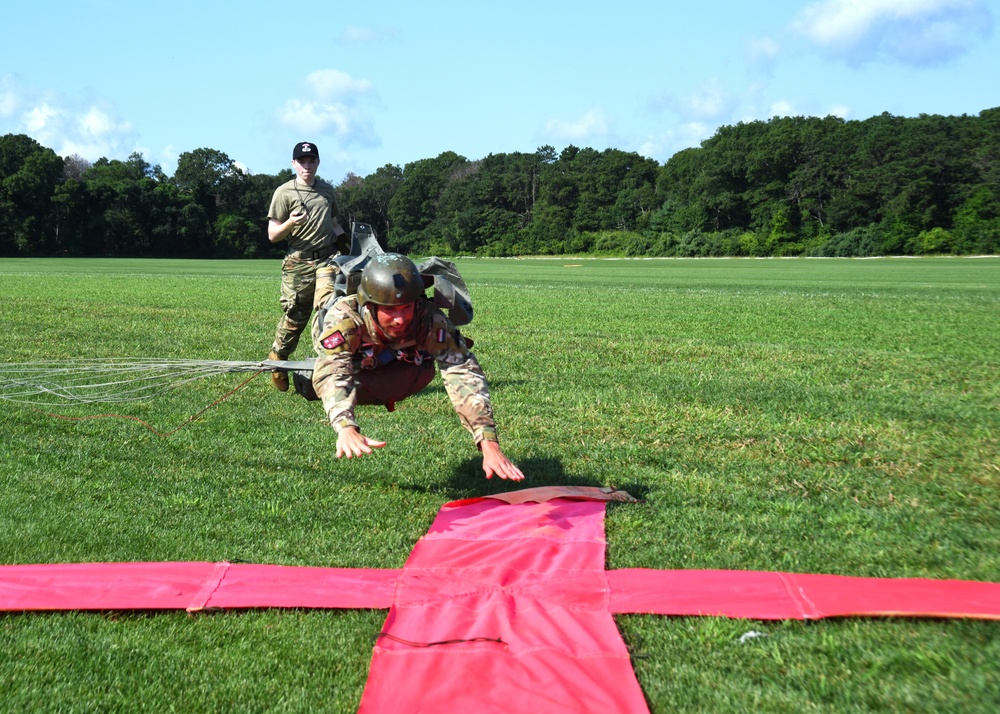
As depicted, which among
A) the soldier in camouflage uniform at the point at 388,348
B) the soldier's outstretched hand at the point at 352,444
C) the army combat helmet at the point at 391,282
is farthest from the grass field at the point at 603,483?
the army combat helmet at the point at 391,282

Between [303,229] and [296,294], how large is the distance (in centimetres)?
75

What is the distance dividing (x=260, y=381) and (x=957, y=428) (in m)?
7.80

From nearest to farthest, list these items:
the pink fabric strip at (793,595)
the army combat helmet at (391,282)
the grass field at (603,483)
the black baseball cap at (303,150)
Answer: the grass field at (603,483) → the pink fabric strip at (793,595) → the army combat helmet at (391,282) → the black baseball cap at (303,150)

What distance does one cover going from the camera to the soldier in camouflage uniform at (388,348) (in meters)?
5.33

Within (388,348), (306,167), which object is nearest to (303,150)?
(306,167)

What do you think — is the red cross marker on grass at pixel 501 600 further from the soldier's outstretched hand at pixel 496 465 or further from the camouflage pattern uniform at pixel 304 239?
the camouflage pattern uniform at pixel 304 239

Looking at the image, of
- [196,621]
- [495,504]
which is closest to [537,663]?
[196,621]

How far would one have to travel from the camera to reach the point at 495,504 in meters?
5.94

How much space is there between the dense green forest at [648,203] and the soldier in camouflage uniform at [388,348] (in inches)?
2082

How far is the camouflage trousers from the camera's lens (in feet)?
32.6

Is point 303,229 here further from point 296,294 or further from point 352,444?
point 352,444

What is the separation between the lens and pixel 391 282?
5312mm

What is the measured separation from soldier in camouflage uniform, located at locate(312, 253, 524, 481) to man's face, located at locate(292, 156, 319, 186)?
13.1ft

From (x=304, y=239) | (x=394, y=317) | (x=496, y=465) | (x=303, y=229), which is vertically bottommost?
(x=496, y=465)
